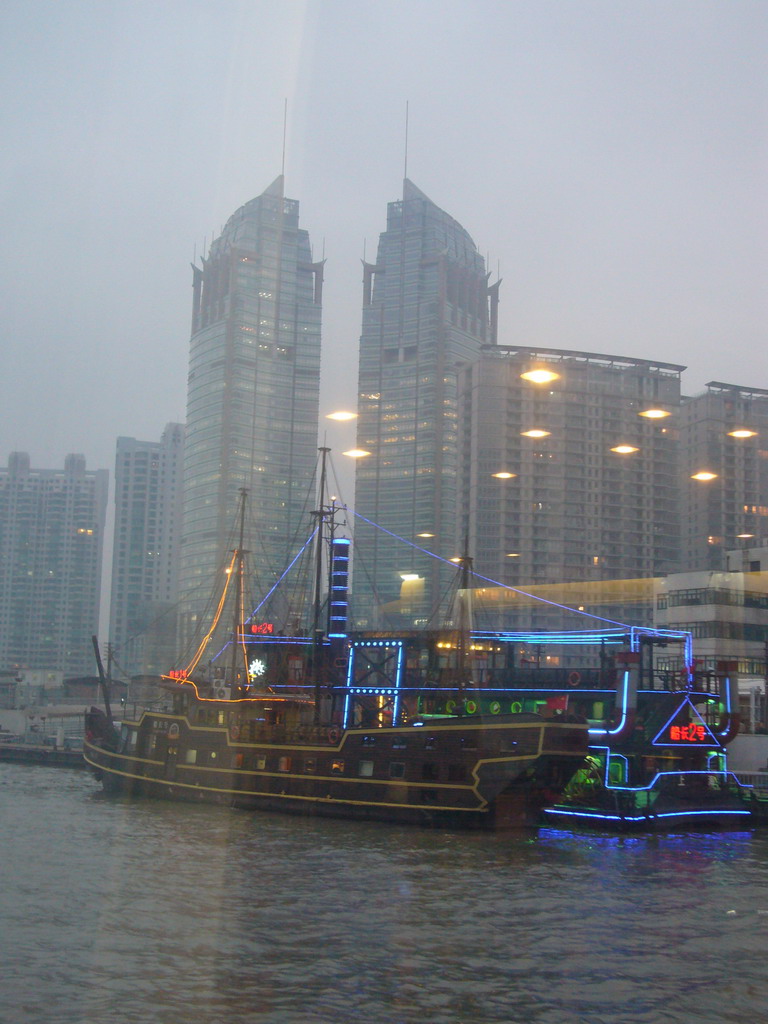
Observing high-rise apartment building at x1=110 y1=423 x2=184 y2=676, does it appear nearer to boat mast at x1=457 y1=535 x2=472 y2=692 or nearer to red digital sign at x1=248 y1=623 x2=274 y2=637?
red digital sign at x1=248 y1=623 x2=274 y2=637

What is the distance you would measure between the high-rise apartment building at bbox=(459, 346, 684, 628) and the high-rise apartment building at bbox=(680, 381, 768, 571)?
53 centimetres

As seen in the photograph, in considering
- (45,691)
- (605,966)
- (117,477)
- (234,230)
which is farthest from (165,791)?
(117,477)

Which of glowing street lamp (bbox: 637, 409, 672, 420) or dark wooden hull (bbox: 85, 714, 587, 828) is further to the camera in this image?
glowing street lamp (bbox: 637, 409, 672, 420)

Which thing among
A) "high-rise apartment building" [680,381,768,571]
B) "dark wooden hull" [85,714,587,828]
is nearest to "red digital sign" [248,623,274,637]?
"dark wooden hull" [85,714,587,828]

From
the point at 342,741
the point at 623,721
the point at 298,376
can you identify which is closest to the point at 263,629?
the point at 342,741

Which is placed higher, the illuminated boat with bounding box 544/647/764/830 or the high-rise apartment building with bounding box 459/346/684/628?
the high-rise apartment building with bounding box 459/346/684/628

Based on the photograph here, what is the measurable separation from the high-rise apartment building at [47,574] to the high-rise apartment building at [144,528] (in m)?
2.16

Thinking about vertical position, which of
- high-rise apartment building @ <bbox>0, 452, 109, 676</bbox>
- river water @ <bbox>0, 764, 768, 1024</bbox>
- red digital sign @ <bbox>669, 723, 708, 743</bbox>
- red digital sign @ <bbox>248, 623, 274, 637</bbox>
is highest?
high-rise apartment building @ <bbox>0, 452, 109, 676</bbox>

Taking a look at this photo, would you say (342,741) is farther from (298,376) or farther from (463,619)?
(298,376)

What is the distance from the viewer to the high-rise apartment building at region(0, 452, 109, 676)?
82500 millimetres

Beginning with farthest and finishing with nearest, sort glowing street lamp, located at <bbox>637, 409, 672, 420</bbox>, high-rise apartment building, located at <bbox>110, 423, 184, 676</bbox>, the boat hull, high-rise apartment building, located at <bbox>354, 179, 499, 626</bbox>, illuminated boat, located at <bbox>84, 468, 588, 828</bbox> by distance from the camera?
high-rise apartment building, located at <bbox>110, 423, 184, 676</bbox>, high-rise apartment building, located at <bbox>354, 179, 499, 626</bbox>, glowing street lamp, located at <bbox>637, 409, 672, 420</bbox>, the boat hull, illuminated boat, located at <bbox>84, 468, 588, 828</bbox>

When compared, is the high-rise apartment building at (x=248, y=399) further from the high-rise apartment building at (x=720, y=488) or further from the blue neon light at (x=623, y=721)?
the blue neon light at (x=623, y=721)

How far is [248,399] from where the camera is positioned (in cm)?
6912

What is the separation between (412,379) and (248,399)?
10.8 meters
